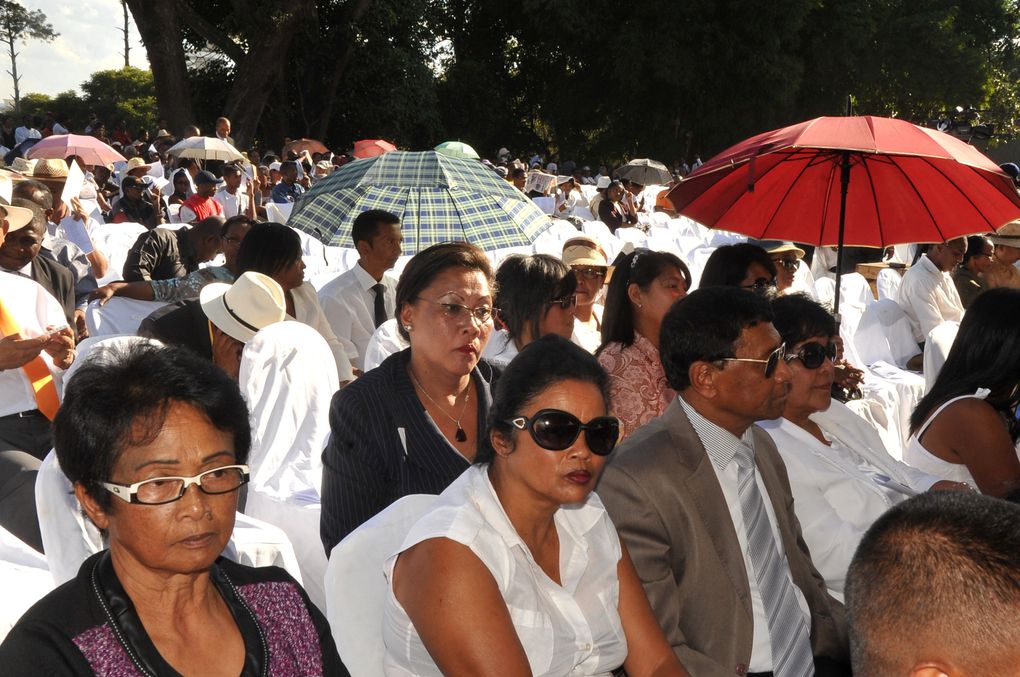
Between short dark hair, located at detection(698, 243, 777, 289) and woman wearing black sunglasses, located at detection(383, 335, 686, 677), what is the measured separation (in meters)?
2.84

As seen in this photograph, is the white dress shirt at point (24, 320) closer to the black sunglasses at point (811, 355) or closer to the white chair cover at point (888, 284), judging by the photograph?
the black sunglasses at point (811, 355)

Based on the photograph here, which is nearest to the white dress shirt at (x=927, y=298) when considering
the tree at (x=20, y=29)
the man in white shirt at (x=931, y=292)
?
the man in white shirt at (x=931, y=292)

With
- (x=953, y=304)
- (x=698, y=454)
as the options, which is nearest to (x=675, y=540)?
Answer: (x=698, y=454)

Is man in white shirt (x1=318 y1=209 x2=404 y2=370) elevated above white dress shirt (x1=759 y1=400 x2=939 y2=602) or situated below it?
above

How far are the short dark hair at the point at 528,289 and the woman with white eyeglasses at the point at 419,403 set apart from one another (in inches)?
42.0

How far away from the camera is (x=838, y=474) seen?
12.3 ft

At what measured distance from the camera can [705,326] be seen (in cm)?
339

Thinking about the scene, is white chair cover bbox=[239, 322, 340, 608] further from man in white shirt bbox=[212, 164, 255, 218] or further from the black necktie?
man in white shirt bbox=[212, 164, 255, 218]

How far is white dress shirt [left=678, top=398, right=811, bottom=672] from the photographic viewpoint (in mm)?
3133

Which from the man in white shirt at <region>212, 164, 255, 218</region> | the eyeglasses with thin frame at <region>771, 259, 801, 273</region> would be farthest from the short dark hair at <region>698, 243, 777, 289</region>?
the man in white shirt at <region>212, 164, 255, 218</region>

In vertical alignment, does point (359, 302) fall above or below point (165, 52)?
below

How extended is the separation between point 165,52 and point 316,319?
2152 cm

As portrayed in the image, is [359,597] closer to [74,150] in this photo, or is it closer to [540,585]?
[540,585]

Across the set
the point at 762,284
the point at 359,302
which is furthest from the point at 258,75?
the point at 762,284
